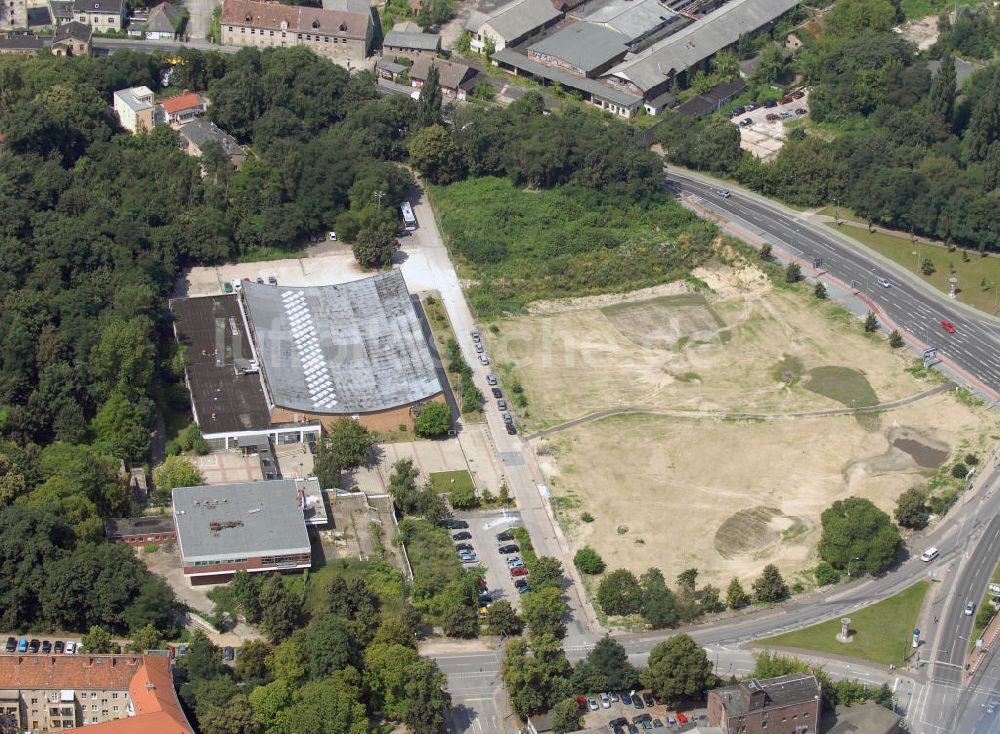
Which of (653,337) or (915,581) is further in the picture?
(653,337)

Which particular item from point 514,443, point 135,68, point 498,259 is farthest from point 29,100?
point 514,443

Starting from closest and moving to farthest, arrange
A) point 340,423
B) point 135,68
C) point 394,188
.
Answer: point 340,423 → point 394,188 → point 135,68

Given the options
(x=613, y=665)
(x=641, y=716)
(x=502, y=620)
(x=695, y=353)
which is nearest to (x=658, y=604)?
(x=613, y=665)

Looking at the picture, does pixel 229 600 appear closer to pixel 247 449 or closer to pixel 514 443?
pixel 247 449

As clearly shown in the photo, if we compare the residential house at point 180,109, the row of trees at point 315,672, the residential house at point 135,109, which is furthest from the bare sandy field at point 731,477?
the residential house at point 135,109

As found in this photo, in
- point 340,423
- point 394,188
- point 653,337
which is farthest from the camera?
point 394,188

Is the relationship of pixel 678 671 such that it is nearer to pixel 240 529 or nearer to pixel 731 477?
pixel 731 477
